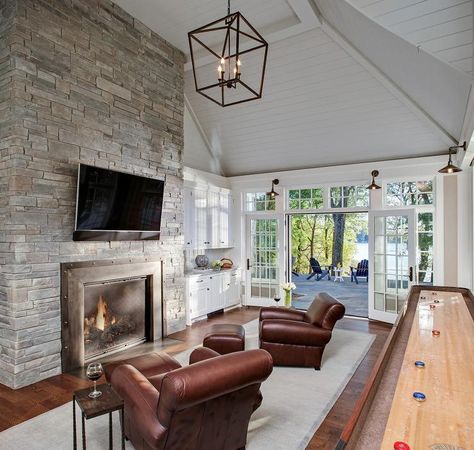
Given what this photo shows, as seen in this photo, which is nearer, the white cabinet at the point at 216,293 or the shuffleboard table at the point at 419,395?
the shuffleboard table at the point at 419,395

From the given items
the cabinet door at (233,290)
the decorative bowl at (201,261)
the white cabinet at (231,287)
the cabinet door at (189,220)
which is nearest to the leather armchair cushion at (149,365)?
the cabinet door at (189,220)

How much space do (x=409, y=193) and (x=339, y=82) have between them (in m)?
2.32

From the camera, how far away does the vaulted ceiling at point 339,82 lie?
2.69 metres

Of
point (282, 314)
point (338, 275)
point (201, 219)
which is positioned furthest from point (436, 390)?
point (338, 275)

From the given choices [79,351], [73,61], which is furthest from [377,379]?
[73,61]

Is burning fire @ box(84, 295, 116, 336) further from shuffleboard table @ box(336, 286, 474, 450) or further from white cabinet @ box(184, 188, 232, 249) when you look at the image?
shuffleboard table @ box(336, 286, 474, 450)

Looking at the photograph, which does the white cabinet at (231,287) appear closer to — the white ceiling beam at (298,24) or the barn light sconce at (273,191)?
the barn light sconce at (273,191)

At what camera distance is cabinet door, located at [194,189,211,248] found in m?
6.71

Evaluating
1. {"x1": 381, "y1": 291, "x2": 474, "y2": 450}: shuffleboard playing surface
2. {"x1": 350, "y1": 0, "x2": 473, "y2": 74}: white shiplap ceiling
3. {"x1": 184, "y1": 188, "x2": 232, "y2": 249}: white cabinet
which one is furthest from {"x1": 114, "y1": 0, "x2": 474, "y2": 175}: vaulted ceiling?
{"x1": 381, "y1": 291, "x2": 474, "y2": 450}: shuffleboard playing surface

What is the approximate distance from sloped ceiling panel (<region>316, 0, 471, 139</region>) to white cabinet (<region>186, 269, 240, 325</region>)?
4.35 m

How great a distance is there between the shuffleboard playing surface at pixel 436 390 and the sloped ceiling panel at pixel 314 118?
3822 mm

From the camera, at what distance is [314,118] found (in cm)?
633

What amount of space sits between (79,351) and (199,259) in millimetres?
3173

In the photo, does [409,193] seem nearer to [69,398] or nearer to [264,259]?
[264,259]
